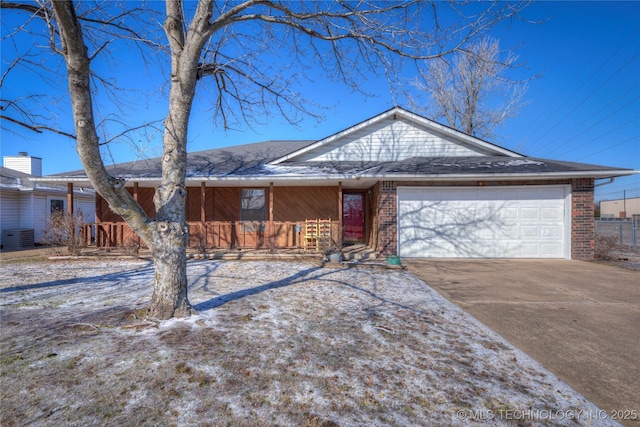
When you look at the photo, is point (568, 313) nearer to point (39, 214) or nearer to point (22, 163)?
point (39, 214)

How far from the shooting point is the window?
11766mm

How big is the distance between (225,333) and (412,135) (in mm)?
9936

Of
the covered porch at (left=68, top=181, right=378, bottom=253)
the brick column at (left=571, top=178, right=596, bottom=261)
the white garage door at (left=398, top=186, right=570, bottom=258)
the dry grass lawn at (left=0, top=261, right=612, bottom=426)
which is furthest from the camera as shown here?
the covered porch at (left=68, top=181, right=378, bottom=253)

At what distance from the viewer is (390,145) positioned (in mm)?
11273

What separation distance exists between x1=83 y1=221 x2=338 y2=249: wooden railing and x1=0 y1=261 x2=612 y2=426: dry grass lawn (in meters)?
4.94

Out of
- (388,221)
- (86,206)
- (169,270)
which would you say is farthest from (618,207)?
(86,206)

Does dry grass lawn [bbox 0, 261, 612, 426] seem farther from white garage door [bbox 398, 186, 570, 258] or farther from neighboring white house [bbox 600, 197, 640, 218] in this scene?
neighboring white house [bbox 600, 197, 640, 218]

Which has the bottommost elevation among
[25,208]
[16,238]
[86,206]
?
[16,238]

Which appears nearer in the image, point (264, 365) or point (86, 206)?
point (264, 365)

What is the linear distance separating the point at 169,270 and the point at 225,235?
24.7 ft

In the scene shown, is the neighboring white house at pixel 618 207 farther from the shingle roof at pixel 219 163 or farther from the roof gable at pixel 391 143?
the shingle roof at pixel 219 163

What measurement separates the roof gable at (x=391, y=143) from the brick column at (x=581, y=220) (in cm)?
266

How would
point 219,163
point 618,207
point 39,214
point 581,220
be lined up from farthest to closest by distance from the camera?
1. point 618,207
2. point 39,214
3. point 219,163
4. point 581,220

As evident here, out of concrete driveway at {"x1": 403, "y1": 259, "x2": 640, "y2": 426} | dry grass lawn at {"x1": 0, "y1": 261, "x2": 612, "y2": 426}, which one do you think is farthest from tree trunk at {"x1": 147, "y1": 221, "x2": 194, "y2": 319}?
concrete driveway at {"x1": 403, "y1": 259, "x2": 640, "y2": 426}
